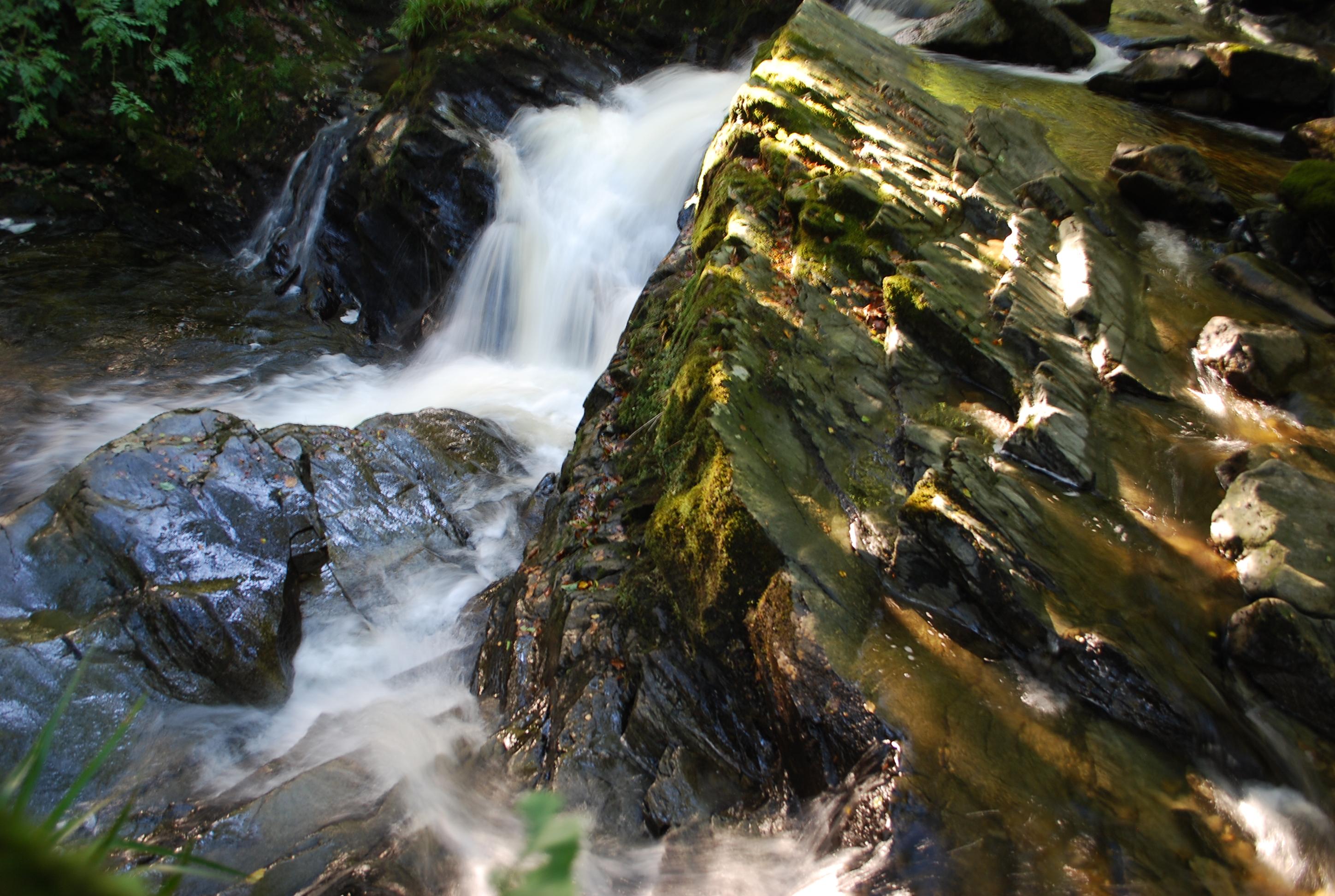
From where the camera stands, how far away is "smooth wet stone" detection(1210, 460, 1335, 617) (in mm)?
3449

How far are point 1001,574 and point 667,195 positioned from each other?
7.63 metres

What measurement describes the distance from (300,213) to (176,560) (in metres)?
8.96

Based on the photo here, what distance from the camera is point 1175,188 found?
22.3 feet

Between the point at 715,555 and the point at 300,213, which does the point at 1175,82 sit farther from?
the point at 300,213

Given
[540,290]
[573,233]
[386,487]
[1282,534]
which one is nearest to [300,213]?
[540,290]

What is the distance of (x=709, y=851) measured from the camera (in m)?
3.24

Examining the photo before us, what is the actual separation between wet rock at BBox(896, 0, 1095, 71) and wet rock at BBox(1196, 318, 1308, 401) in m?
7.25

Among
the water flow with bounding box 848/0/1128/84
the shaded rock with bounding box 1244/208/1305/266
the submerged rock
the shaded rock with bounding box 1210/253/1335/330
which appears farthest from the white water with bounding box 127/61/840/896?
the shaded rock with bounding box 1244/208/1305/266

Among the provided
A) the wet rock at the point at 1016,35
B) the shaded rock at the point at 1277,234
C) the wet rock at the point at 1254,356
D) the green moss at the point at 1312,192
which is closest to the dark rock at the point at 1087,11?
the wet rock at the point at 1016,35

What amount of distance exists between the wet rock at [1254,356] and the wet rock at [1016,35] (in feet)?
23.8

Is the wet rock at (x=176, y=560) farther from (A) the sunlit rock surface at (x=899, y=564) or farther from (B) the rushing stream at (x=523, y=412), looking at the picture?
(A) the sunlit rock surface at (x=899, y=564)

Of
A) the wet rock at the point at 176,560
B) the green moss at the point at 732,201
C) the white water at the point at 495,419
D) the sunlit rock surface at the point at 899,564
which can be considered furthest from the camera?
the green moss at the point at 732,201

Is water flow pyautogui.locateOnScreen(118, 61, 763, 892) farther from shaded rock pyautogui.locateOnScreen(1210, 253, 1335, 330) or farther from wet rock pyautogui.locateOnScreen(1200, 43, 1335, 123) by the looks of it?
wet rock pyautogui.locateOnScreen(1200, 43, 1335, 123)

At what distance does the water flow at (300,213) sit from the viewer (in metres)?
11.9
